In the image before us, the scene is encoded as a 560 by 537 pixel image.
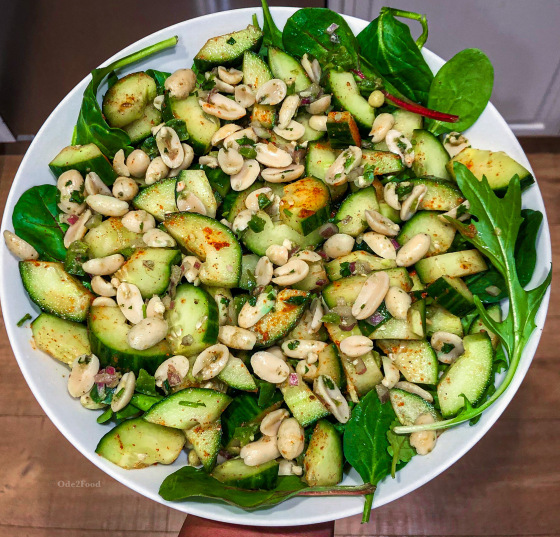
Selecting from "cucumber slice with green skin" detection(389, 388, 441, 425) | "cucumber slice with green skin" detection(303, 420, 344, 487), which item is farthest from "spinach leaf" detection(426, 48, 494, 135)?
"cucumber slice with green skin" detection(303, 420, 344, 487)

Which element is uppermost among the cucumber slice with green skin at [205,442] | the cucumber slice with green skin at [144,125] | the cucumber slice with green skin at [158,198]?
the cucumber slice with green skin at [144,125]

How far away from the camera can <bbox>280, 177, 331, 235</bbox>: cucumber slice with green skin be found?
1.15m

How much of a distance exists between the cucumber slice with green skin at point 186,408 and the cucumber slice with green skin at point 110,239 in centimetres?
34

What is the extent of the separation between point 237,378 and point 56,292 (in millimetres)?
417

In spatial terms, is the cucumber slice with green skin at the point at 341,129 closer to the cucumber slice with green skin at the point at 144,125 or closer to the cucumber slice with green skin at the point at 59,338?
the cucumber slice with green skin at the point at 144,125

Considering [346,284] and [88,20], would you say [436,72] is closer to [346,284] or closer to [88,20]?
[346,284]

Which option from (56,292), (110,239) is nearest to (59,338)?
(56,292)

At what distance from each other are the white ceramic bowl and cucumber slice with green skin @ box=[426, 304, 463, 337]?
0.14 m

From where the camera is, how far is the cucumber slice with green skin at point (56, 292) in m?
1.17

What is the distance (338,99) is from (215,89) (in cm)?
28

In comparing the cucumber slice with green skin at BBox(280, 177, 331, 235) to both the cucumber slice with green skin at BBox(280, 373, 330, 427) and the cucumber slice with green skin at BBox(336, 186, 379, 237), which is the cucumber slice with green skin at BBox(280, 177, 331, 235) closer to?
the cucumber slice with green skin at BBox(336, 186, 379, 237)

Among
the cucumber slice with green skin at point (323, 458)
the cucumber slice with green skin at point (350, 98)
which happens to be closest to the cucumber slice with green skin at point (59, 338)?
the cucumber slice with green skin at point (323, 458)

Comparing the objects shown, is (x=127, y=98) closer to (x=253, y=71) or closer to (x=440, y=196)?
(x=253, y=71)

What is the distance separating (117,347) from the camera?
110 centimetres
